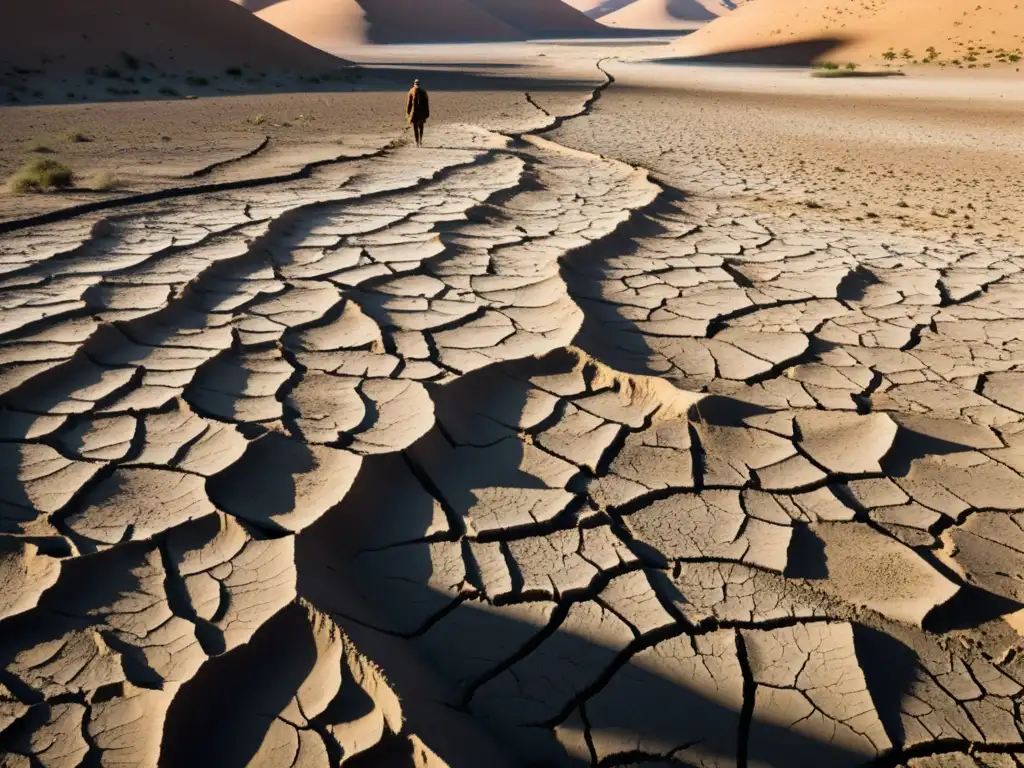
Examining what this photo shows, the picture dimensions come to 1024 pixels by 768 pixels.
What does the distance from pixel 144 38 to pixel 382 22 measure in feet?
104

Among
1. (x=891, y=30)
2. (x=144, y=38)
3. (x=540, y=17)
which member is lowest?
(x=540, y=17)

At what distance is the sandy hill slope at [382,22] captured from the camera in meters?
44.3

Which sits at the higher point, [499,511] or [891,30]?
[499,511]

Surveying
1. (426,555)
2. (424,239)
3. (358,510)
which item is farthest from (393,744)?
(424,239)

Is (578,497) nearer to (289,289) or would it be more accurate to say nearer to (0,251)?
(289,289)

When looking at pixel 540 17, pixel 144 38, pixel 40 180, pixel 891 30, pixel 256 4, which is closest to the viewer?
pixel 40 180

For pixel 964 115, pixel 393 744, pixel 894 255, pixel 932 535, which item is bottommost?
pixel 964 115

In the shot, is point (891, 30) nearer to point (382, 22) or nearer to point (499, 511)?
point (499, 511)

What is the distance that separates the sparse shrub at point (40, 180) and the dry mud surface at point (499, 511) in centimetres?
142

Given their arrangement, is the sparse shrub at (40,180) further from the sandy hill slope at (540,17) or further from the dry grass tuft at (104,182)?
the sandy hill slope at (540,17)

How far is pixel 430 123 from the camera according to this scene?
32.5 feet

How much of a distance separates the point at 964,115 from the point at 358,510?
12732 mm

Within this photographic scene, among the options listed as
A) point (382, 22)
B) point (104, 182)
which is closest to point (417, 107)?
point (104, 182)

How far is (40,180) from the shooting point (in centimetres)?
546
